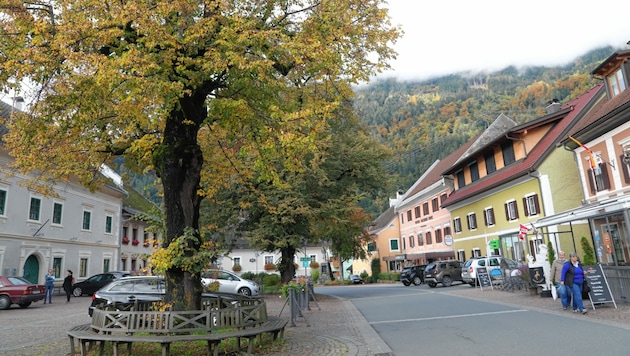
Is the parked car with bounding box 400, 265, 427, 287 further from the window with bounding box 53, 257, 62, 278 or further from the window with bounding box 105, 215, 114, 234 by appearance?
the window with bounding box 53, 257, 62, 278

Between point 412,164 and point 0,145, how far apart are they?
6927 centimetres

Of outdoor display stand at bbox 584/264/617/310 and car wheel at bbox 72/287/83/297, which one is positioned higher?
car wheel at bbox 72/287/83/297

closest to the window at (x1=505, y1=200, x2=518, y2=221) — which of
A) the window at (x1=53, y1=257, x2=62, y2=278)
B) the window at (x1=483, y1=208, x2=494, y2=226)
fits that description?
the window at (x1=483, y1=208, x2=494, y2=226)

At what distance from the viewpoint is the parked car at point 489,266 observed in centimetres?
2429

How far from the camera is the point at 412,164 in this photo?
273ft

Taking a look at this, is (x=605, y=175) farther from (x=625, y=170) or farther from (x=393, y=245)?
(x=393, y=245)

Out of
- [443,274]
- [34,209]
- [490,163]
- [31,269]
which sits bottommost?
[443,274]

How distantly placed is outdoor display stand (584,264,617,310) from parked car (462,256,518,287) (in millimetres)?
10777

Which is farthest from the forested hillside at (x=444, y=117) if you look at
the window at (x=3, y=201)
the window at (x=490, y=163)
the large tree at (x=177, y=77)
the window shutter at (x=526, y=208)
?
the large tree at (x=177, y=77)

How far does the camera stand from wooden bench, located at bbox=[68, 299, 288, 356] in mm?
7770

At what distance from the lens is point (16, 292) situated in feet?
66.4

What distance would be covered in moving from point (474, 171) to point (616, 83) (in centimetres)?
1413

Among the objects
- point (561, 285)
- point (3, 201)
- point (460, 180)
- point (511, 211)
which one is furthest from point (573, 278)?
point (3, 201)

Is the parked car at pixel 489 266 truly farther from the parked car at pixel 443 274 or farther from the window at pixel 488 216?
the window at pixel 488 216
